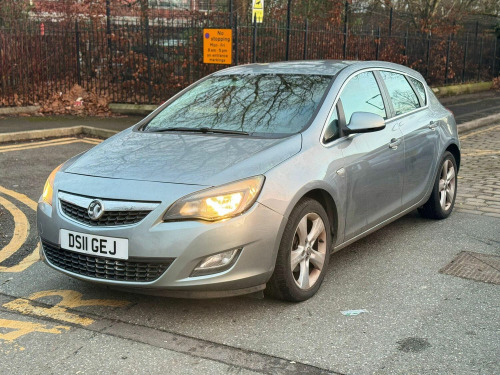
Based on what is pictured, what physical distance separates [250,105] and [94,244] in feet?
5.73

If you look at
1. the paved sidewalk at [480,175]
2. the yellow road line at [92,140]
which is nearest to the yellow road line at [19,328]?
the paved sidewalk at [480,175]

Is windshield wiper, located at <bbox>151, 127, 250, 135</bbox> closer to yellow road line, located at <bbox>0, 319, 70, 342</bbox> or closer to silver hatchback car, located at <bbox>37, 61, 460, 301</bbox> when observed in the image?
silver hatchback car, located at <bbox>37, 61, 460, 301</bbox>

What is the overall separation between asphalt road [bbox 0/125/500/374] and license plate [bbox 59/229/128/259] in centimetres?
45

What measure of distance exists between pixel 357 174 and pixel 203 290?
159 centimetres

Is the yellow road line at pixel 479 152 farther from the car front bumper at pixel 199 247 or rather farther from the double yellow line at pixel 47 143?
the car front bumper at pixel 199 247

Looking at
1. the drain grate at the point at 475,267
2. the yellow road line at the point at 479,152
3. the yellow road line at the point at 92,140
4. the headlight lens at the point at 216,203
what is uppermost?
the headlight lens at the point at 216,203

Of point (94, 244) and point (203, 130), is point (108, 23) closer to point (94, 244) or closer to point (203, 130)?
point (203, 130)

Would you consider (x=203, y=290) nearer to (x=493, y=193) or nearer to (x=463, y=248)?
(x=463, y=248)

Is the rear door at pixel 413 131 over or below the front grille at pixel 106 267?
over

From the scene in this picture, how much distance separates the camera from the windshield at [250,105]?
4855 millimetres

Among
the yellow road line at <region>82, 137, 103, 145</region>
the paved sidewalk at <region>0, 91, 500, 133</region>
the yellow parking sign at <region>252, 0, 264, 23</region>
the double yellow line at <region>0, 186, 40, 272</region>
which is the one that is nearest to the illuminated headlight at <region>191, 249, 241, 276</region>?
the double yellow line at <region>0, 186, 40, 272</region>

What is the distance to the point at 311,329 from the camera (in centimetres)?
401

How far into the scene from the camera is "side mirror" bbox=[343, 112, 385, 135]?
480 centimetres

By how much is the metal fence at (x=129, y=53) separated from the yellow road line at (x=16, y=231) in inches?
303
